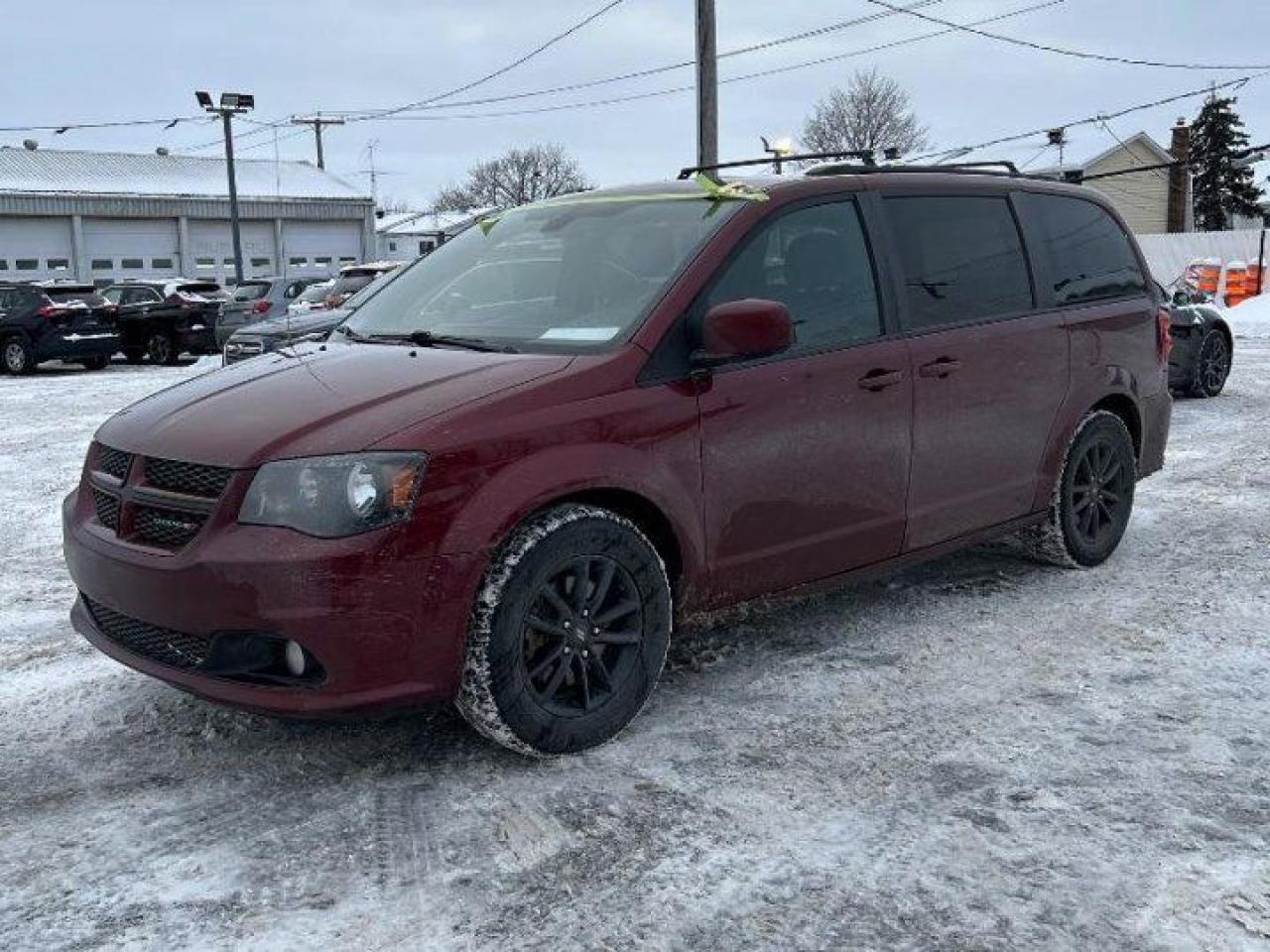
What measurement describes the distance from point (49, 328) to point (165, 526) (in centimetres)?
1778

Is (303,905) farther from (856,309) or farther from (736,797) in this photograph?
(856,309)

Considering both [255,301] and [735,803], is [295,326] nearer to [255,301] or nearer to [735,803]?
[255,301]

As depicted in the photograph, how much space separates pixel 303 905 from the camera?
278cm

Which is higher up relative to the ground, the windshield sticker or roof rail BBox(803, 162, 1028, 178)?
roof rail BBox(803, 162, 1028, 178)

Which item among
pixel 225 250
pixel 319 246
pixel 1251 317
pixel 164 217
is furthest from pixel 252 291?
pixel 319 246

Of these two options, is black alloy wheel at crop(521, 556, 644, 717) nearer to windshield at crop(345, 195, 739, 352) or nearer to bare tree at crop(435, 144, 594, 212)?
windshield at crop(345, 195, 739, 352)

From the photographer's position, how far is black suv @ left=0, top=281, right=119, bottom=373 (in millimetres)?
19016

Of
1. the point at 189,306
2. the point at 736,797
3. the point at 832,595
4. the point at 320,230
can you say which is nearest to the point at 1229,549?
the point at 832,595

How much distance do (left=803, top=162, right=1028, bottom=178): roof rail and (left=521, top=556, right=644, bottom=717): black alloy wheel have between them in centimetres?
185

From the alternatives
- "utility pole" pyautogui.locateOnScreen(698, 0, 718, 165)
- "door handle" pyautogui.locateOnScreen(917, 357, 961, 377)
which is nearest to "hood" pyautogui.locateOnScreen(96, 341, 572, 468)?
"door handle" pyautogui.locateOnScreen(917, 357, 961, 377)

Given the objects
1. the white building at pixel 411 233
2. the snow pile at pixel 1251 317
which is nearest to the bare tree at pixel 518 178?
the white building at pixel 411 233

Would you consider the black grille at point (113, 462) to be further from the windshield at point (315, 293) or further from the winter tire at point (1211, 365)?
the windshield at point (315, 293)

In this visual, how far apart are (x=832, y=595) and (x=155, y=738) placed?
2.77 metres

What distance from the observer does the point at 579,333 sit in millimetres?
3891
